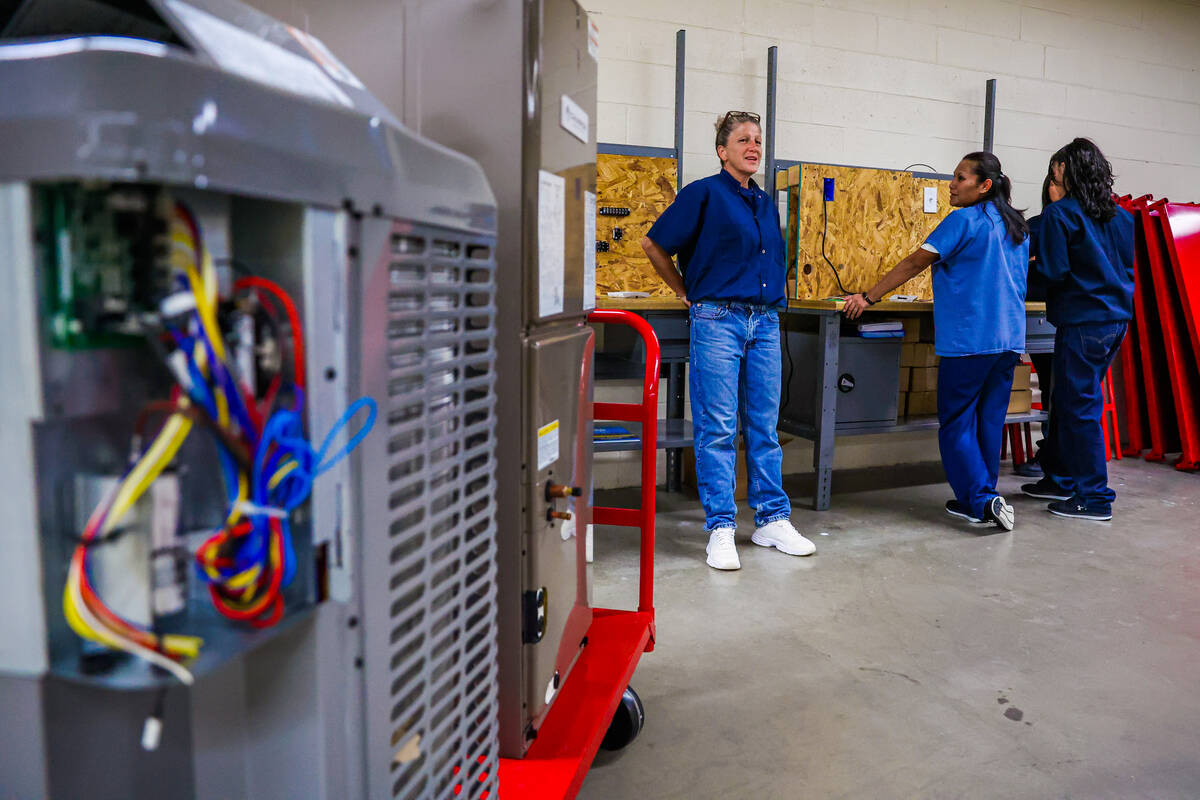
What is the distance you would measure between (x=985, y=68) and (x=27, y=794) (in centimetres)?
516

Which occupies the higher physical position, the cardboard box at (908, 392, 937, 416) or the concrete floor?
the cardboard box at (908, 392, 937, 416)

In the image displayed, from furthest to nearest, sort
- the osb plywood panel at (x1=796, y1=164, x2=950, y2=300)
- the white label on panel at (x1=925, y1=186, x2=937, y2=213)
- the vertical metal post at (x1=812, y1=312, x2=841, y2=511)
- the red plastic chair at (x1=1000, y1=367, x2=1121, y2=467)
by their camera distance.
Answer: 1. the red plastic chair at (x1=1000, y1=367, x2=1121, y2=467)
2. the white label on panel at (x1=925, y1=186, x2=937, y2=213)
3. the osb plywood panel at (x1=796, y1=164, x2=950, y2=300)
4. the vertical metal post at (x1=812, y1=312, x2=841, y2=511)

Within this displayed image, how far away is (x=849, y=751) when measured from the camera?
1.70 meters

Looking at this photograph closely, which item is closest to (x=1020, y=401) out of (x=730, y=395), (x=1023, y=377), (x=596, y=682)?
(x=1023, y=377)

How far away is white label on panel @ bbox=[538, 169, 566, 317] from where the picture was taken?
1.21 meters

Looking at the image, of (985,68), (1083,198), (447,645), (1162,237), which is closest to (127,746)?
(447,645)

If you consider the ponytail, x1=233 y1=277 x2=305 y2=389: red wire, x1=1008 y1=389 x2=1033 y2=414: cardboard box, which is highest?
the ponytail

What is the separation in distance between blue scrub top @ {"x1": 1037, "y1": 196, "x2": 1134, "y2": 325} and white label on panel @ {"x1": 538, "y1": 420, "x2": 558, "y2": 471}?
2930mm

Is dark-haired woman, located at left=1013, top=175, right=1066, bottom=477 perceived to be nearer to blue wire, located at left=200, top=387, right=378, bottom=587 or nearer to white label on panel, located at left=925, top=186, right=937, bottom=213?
white label on panel, located at left=925, top=186, right=937, bottom=213

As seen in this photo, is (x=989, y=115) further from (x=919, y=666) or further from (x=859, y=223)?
(x=919, y=666)

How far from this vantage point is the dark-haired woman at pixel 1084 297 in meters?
3.40

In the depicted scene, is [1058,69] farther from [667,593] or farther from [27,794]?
[27,794]

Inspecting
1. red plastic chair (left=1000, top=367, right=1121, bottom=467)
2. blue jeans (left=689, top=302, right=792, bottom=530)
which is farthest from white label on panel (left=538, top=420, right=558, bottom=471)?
red plastic chair (left=1000, top=367, right=1121, bottom=467)

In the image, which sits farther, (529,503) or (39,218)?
(529,503)
